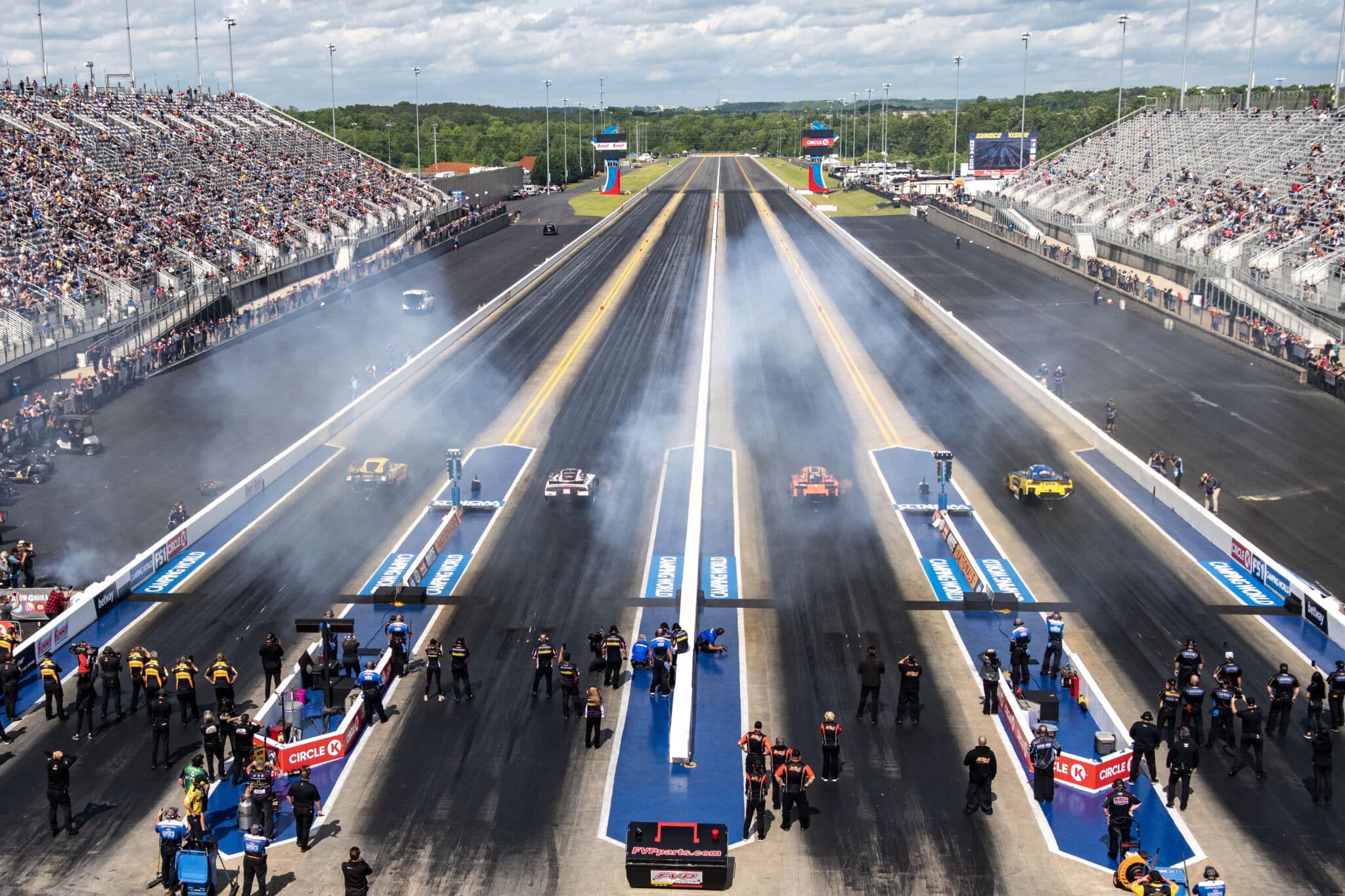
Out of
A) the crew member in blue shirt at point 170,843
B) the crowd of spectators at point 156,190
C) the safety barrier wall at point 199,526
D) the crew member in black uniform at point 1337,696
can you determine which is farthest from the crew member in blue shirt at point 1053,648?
the crowd of spectators at point 156,190

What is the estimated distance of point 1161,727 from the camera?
22109 mm

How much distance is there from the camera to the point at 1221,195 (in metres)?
78.6

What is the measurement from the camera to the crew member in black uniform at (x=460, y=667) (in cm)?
2344

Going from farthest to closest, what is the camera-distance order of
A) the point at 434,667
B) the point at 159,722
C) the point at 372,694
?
the point at 434,667, the point at 372,694, the point at 159,722

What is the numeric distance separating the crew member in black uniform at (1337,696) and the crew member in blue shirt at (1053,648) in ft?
15.2

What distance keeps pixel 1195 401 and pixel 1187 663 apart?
1050 inches

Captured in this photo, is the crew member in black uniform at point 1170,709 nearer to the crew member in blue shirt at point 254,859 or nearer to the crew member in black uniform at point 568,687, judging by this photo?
the crew member in black uniform at point 568,687

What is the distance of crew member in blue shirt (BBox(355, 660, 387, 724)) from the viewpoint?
22.4 meters

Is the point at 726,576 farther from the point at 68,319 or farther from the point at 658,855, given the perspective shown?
the point at 68,319

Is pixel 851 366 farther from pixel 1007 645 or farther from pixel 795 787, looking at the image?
pixel 795 787

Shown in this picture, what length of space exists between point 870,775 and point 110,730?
13235 mm

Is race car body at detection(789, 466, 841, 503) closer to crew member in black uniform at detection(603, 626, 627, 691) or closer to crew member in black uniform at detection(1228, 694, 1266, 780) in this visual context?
crew member in black uniform at detection(603, 626, 627, 691)

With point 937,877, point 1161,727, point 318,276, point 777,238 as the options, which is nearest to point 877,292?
point 777,238

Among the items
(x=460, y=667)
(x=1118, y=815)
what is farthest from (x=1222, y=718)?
(x=460, y=667)
